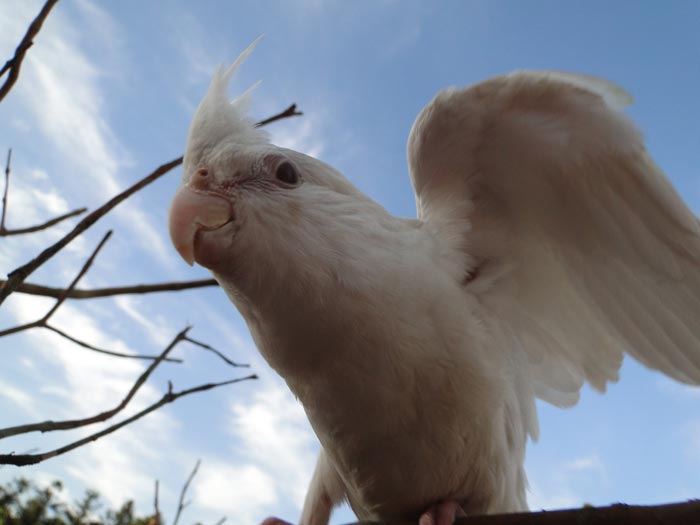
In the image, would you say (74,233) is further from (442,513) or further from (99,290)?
(442,513)

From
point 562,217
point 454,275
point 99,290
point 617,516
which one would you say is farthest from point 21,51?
point 562,217

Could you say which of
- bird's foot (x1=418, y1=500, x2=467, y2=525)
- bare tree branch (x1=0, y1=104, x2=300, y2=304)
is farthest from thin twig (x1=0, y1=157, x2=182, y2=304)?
bird's foot (x1=418, y1=500, x2=467, y2=525)

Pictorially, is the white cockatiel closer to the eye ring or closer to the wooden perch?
the eye ring

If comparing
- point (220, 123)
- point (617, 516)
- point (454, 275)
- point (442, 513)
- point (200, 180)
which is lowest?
point (617, 516)

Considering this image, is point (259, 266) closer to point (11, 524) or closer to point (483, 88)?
point (483, 88)

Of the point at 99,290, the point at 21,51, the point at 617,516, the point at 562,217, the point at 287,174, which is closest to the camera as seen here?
the point at 617,516

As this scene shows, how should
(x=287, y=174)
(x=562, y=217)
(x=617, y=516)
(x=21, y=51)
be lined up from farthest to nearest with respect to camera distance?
(x=562, y=217) < (x=287, y=174) < (x=21, y=51) < (x=617, y=516)
